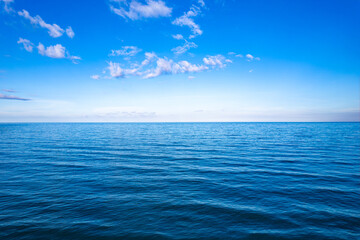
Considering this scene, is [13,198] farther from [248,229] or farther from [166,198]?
[248,229]

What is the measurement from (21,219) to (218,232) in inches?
391

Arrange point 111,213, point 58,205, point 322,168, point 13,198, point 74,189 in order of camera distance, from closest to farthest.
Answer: point 111,213 → point 58,205 → point 13,198 → point 74,189 → point 322,168

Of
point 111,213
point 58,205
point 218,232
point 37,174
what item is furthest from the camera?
point 37,174

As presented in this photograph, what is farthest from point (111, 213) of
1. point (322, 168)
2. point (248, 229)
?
point (322, 168)

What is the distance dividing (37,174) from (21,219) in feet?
31.4

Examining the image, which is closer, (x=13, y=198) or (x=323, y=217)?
(x=323, y=217)

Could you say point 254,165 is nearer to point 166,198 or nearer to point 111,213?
point 166,198

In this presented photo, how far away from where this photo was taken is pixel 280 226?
885cm

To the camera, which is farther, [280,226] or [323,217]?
[323,217]

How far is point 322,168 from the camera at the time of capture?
1983 cm

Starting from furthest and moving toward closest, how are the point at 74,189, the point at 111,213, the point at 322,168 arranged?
the point at 322,168, the point at 74,189, the point at 111,213

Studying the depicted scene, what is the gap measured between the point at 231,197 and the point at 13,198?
46.8ft

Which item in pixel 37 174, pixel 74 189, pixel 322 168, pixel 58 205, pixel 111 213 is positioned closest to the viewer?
pixel 111 213

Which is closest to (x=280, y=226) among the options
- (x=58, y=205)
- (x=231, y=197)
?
(x=231, y=197)
